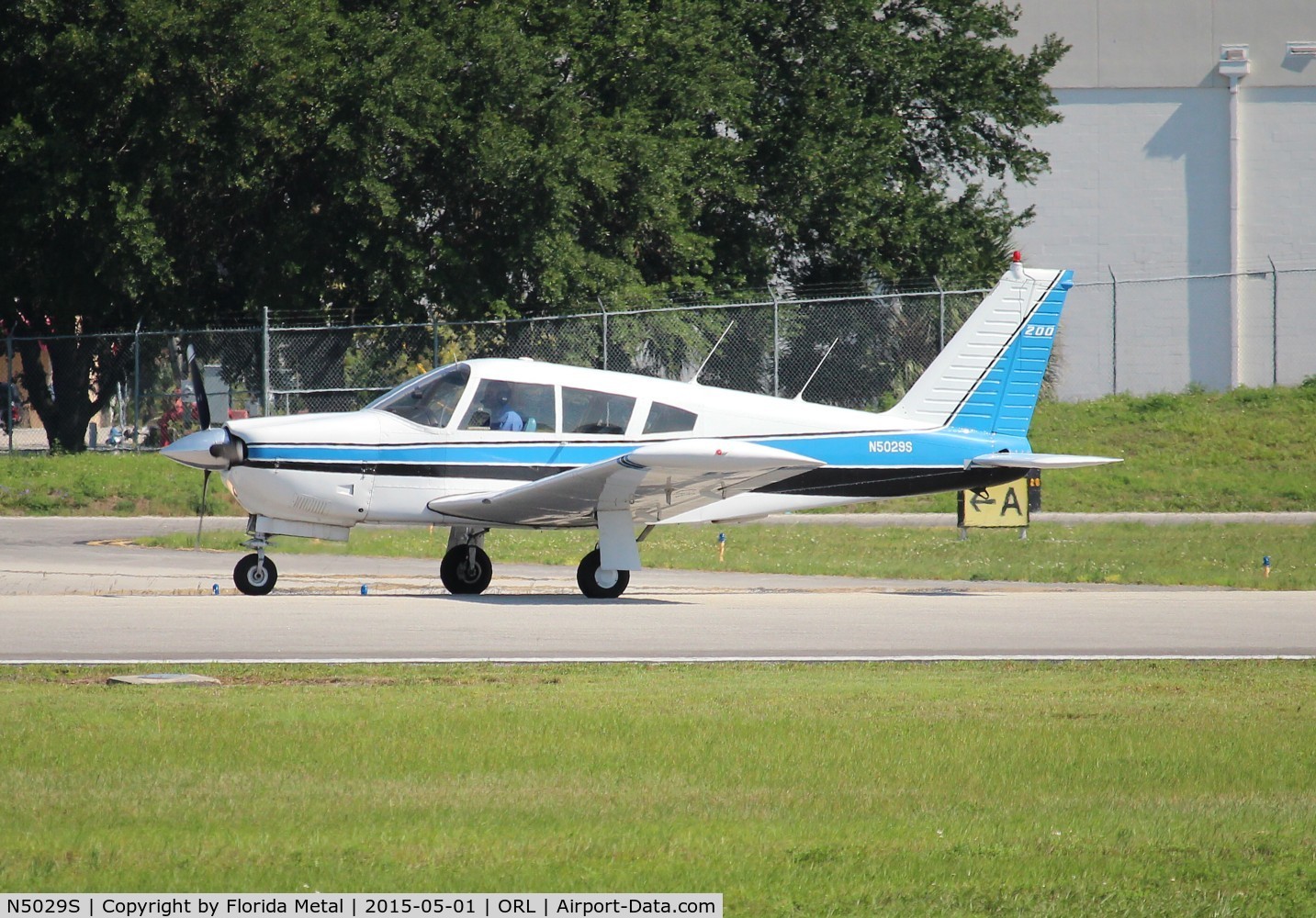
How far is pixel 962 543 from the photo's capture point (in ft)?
70.7

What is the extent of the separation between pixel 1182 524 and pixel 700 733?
18.5m

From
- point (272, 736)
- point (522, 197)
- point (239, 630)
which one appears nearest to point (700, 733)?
point (272, 736)

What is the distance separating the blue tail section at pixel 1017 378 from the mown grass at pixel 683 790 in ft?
23.2

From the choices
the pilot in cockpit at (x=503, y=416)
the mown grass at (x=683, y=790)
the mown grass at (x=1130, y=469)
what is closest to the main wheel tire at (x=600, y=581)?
the pilot in cockpit at (x=503, y=416)

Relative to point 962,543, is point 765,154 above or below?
above

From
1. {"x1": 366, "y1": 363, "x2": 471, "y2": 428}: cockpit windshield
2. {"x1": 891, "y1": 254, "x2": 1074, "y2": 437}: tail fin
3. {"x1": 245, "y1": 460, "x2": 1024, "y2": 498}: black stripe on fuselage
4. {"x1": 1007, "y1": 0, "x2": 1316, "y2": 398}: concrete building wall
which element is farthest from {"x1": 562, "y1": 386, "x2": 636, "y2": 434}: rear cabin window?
{"x1": 1007, "y1": 0, "x2": 1316, "y2": 398}: concrete building wall

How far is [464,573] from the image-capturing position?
612 inches

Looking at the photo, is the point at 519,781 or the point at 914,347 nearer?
the point at 519,781

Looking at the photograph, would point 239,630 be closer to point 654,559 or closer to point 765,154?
point 654,559

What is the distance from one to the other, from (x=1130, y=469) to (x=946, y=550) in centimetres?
858

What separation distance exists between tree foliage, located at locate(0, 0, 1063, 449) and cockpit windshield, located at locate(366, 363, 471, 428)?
47.8 feet

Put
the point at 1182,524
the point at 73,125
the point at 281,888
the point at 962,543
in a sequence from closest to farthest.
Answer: the point at 281,888 → the point at 962,543 → the point at 1182,524 → the point at 73,125

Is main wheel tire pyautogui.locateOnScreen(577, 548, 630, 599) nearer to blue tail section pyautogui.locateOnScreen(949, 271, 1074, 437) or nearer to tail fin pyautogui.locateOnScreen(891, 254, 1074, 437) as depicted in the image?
tail fin pyautogui.locateOnScreen(891, 254, 1074, 437)

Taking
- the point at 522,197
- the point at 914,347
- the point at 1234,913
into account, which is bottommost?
the point at 1234,913
